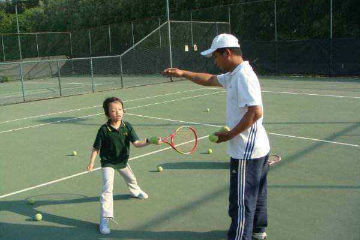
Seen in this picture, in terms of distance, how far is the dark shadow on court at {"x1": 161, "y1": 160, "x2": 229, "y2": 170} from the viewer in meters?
5.94

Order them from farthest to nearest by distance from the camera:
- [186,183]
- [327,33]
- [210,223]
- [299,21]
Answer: [299,21], [327,33], [186,183], [210,223]

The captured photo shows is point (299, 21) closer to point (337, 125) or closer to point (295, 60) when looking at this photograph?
point (295, 60)

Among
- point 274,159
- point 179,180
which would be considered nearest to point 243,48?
point 274,159

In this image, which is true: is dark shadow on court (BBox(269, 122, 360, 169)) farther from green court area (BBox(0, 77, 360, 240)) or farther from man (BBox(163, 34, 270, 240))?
man (BBox(163, 34, 270, 240))

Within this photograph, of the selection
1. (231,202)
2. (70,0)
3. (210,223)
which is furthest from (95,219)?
(70,0)

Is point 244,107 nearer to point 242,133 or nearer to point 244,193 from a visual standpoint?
point 242,133

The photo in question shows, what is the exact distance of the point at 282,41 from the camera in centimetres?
2031

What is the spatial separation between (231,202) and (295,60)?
1781cm

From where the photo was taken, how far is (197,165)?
6.07 metres

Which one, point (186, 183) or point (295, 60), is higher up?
point (295, 60)

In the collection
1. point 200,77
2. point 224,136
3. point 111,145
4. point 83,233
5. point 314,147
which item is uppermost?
point 200,77

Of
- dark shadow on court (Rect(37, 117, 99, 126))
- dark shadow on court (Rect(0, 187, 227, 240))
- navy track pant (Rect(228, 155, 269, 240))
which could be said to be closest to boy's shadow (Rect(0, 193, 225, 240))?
dark shadow on court (Rect(0, 187, 227, 240))

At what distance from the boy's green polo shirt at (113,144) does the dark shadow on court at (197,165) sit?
5.61ft

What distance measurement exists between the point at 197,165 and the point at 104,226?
229 cm
